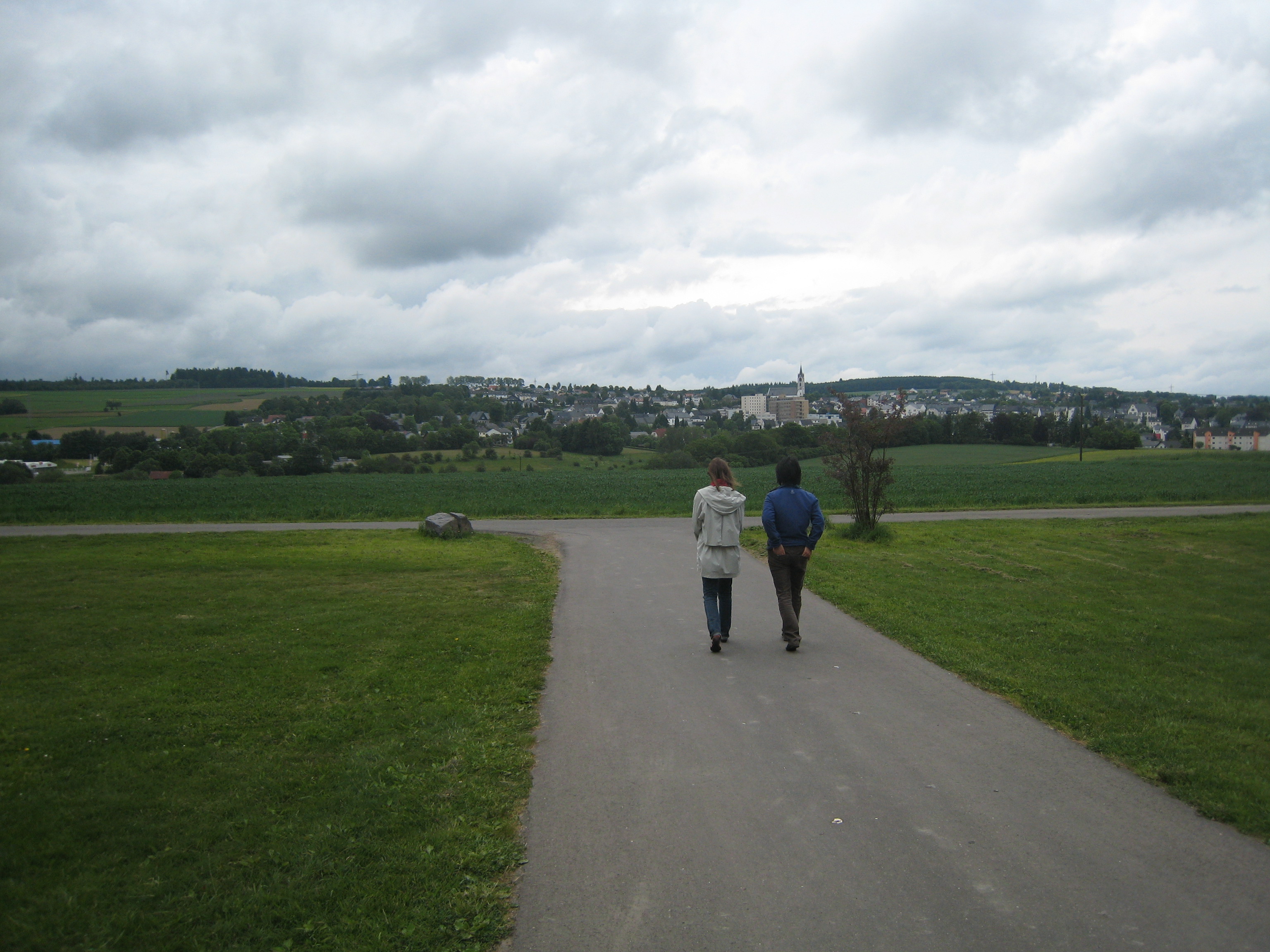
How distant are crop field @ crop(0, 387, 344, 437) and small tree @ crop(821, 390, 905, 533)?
199ft

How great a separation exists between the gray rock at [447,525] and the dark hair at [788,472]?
40.5 feet

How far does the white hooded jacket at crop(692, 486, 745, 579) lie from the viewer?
23.6ft

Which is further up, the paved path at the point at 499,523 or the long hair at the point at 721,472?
the long hair at the point at 721,472

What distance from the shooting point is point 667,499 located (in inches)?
1220

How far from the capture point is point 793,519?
716 cm

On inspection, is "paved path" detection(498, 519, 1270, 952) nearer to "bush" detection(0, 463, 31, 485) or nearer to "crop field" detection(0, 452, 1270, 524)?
"crop field" detection(0, 452, 1270, 524)

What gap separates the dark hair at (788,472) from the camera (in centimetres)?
731

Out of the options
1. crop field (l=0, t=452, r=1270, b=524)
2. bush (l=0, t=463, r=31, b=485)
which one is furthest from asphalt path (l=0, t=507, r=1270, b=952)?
bush (l=0, t=463, r=31, b=485)

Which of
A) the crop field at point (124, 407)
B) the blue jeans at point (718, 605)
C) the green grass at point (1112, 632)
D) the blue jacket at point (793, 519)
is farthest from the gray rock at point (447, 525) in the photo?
the crop field at point (124, 407)

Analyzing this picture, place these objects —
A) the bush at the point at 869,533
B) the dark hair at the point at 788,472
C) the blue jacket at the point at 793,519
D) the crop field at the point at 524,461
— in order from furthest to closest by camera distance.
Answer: the crop field at the point at 524,461 < the bush at the point at 869,533 < the dark hair at the point at 788,472 < the blue jacket at the point at 793,519

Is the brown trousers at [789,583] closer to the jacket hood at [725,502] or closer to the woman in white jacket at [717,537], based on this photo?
the woman in white jacket at [717,537]

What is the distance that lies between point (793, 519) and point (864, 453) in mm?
10489

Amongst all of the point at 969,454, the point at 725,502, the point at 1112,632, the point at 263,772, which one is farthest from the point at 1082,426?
the point at 263,772

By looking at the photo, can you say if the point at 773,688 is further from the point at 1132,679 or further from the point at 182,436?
the point at 182,436
